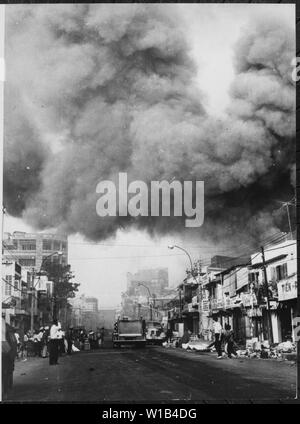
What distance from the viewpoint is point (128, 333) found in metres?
6.88

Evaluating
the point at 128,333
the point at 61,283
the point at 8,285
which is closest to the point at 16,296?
the point at 8,285

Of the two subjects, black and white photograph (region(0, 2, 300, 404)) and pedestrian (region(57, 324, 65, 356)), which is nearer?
black and white photograph (region(0, 2, 300, 404))

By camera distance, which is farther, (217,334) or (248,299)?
(248,299)

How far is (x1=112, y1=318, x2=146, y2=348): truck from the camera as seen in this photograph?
264 inches

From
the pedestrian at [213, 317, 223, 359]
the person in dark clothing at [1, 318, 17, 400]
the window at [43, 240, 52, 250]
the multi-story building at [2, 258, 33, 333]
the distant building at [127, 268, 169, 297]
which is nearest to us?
the person in dark clothing at [1, 318, 17, 400]

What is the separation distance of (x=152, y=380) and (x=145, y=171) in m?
2.30

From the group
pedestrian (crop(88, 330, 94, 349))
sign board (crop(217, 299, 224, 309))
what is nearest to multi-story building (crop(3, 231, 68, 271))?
pedestrian (crop(88, 330, 94, 349))

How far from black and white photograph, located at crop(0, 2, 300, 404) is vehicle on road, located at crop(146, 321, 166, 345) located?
0.31 meters

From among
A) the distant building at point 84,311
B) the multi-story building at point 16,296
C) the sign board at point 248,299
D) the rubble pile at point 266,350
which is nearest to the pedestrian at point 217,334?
the rubble pile at point 266,350

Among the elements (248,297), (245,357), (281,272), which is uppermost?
(281,272)

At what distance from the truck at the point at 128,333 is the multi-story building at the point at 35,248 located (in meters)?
0.99

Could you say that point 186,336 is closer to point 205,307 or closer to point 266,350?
point 205,307

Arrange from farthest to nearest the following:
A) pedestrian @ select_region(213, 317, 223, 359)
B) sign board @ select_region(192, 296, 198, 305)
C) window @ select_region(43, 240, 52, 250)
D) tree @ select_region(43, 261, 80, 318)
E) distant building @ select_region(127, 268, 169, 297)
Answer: sign board @ select_region(192, 296, 198, 305) → pedestrian @ select_region(213, 317, 223, 359) → distant building @ select_region(127, 268, 169, 297) → tree @ select_region(43, 261, 80, 318) → window @ select_region(43, 240, 52, 250)

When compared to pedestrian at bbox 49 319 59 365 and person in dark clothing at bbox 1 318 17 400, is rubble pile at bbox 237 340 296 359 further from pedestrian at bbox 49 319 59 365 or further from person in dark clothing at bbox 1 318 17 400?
person in dark clothing at bbox 1 318 17 400
